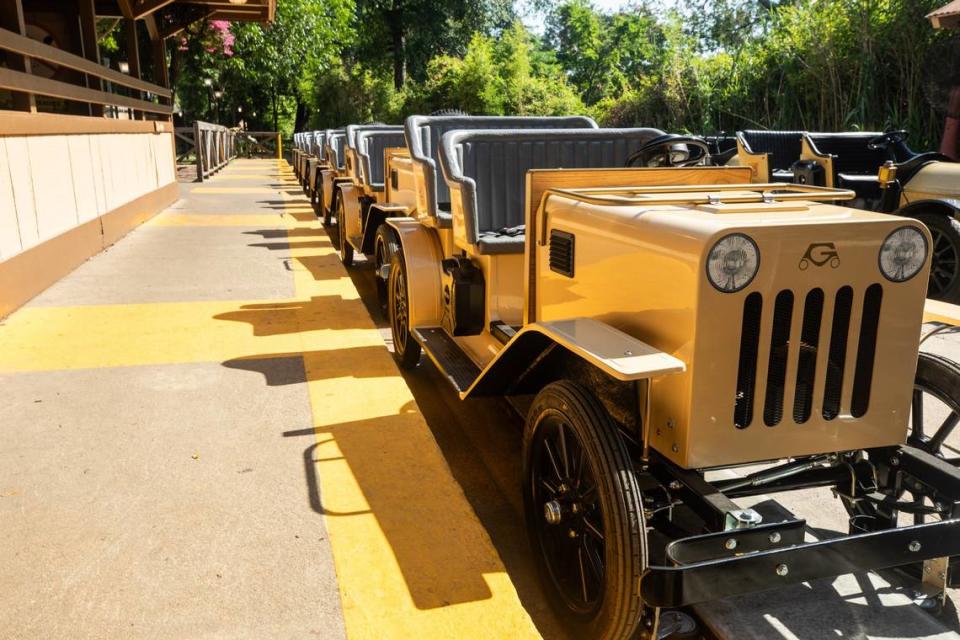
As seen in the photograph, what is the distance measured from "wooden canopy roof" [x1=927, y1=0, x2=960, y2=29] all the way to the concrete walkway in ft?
30.6

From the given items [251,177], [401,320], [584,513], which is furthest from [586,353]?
[251,177]

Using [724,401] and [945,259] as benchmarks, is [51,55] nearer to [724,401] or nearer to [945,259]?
[724,401]

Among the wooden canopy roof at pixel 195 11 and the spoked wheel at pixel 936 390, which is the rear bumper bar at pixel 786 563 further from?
the wooden canopy roof at pixel 195 11

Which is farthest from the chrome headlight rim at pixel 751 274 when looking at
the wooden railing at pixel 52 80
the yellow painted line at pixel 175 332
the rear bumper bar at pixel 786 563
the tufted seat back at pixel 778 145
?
the tufted seat back at pixel 778 145

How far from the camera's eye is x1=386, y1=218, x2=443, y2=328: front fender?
16.0ft

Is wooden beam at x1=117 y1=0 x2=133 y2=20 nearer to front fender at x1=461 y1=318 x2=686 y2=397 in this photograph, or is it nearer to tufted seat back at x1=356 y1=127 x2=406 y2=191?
tufted seat back at x1=356 y1=127 x2=406 y2=191

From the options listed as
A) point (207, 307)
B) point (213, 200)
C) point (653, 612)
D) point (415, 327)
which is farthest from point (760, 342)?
point (213, 200)

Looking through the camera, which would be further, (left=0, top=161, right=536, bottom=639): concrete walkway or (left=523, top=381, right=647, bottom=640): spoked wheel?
(left=0, top=161, right=536, bottom=639): concrete walkway

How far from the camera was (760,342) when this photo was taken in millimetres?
2389

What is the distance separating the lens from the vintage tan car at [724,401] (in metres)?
2.20

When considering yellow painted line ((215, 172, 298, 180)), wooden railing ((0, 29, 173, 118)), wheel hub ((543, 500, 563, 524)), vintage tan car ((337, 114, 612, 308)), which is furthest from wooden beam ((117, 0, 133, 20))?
wheel hub ((543, 500, 563, 524))

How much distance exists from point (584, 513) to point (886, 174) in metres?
6.30

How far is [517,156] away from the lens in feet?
17.4

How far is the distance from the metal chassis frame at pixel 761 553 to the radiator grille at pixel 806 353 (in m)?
0.33
